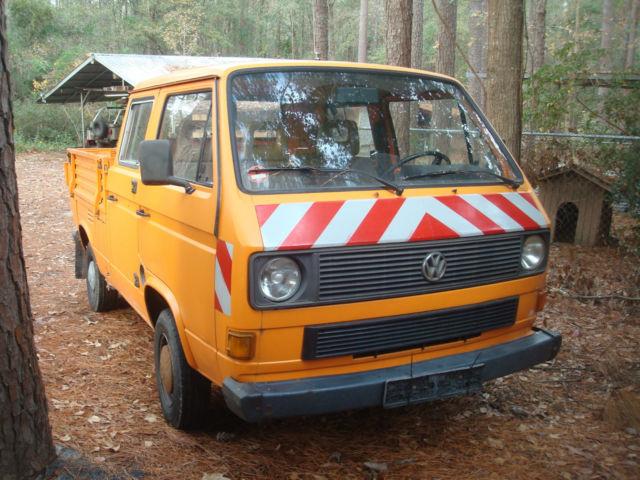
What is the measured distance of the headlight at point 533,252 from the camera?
348 centimetres

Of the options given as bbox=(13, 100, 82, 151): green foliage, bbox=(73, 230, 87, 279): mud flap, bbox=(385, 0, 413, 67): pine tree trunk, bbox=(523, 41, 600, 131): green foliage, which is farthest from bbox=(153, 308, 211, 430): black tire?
bbox=(13, 100, 82, 151): green foliage

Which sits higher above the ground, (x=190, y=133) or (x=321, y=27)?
(x=321, y=27)

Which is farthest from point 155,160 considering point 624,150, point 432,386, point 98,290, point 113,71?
point 113,71

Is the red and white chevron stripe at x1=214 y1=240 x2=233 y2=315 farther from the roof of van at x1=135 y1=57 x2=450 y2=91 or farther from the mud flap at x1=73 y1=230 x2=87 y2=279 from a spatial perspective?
the mud flap at x1=73 y1=230 x2=87 y2=279

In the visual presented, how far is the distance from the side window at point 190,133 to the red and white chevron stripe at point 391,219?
2.04 ft

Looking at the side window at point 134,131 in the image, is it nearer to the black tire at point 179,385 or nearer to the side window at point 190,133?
the side window at point 190,133

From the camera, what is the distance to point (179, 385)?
349 cm

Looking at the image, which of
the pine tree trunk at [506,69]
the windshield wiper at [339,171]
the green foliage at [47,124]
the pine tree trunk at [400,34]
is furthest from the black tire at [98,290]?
the green foliage at [47,124]

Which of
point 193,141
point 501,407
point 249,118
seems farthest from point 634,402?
point 193,141

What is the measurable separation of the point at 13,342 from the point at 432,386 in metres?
2.03

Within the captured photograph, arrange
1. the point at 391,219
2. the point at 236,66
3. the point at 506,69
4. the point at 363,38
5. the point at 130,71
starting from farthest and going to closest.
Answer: the point at 363,38
the point at 130,71
the point at 506,69
the point at 236,66
the point at 391,219

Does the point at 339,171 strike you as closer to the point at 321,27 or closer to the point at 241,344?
the point at 241,344

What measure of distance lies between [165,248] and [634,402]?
3028mm

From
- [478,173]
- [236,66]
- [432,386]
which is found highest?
[236,66]
